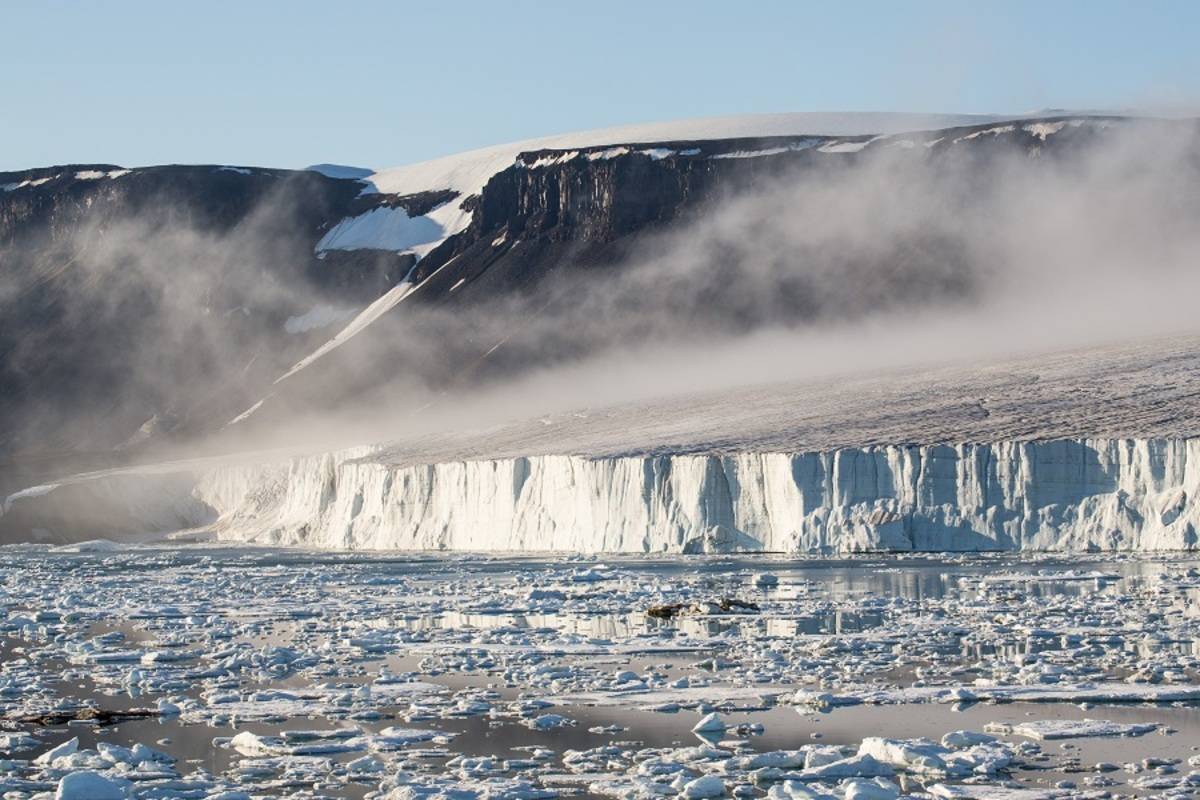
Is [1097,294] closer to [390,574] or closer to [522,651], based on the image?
[390,574]

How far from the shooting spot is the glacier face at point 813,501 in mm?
35938

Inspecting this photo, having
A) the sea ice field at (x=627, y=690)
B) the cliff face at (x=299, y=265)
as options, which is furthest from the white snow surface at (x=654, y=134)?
the sea ice field at (x=627, y=690)

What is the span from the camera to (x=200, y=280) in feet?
357

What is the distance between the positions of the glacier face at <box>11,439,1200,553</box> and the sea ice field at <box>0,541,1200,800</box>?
4.67m

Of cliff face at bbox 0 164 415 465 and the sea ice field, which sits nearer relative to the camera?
the sea ice field

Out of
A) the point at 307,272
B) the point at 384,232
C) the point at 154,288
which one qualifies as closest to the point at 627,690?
the point at 307,272

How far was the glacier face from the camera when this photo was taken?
118 feet

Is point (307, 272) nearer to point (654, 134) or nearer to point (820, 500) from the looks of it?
point (654, 134)

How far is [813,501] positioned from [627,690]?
2161 cm

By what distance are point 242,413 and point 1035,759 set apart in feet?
273

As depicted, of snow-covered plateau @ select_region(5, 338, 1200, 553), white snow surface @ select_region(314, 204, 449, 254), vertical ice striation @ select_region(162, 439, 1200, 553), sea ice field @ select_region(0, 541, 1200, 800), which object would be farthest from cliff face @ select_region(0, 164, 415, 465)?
sea ice field @ select_region(0, 541, 1200, 800)

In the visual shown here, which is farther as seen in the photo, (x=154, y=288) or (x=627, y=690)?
(x=154, y=288)

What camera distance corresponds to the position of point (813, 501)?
39156 mm

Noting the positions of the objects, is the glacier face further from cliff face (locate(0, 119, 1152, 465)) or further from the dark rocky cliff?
the dark rocky cliff
